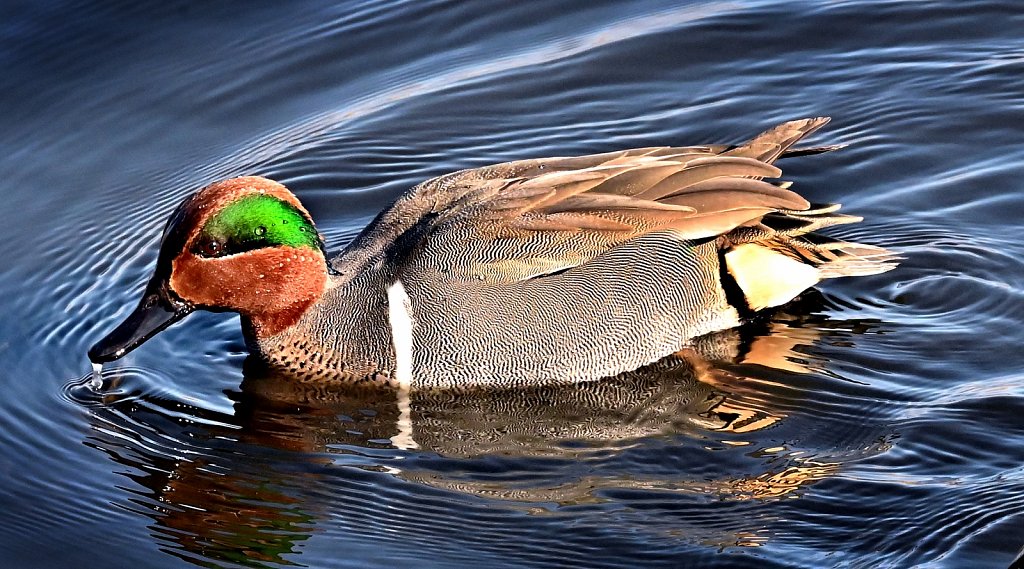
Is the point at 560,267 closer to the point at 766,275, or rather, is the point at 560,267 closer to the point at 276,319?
the point at 766,275

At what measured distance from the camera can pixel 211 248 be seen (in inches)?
256

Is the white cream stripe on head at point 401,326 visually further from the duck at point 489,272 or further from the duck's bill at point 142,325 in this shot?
the duck's bill at point 142,325

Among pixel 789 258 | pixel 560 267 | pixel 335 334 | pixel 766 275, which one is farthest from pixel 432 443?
pixel 789 258

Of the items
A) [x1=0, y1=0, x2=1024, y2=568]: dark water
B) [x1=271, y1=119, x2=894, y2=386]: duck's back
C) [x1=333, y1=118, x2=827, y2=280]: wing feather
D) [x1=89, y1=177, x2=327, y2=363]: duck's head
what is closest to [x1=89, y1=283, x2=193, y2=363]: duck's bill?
[x1=89, y1=177, x2=327, y2=363]: duck's head

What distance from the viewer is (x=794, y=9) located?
9227 millimetres

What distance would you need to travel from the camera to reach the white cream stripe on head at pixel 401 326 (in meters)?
6.53

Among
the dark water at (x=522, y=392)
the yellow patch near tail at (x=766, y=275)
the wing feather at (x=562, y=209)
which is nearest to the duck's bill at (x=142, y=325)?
the dark water at (x=522, y=392)

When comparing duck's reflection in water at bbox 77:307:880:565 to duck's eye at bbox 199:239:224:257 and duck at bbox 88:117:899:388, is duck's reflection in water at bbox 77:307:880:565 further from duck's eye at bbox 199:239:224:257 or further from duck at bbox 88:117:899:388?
duck's eye at bbox 199:239:224:257

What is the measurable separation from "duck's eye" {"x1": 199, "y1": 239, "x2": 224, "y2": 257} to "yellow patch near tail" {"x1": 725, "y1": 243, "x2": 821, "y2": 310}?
2.41 metres

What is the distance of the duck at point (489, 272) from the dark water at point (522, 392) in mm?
191

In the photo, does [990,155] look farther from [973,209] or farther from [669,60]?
[669,60]

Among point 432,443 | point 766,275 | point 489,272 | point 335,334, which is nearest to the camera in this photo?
point 432,443

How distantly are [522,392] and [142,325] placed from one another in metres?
1.78

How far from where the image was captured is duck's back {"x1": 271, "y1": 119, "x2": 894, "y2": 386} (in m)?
6.51
